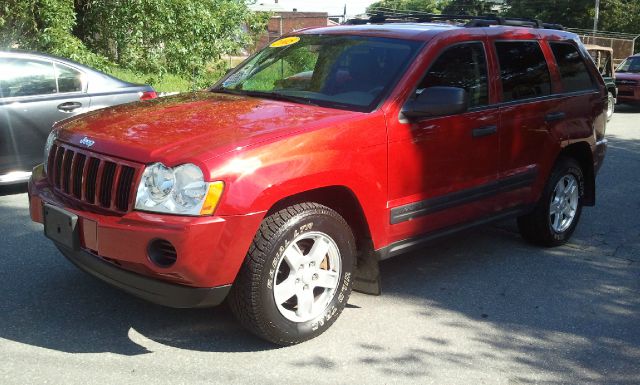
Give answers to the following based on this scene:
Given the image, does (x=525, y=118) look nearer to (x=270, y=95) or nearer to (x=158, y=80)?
(x=270, y=95)

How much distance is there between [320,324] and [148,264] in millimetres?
1084

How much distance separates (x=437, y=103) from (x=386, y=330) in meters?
1.38

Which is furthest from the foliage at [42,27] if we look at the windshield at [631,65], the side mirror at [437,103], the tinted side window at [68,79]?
the windshield at [631,65]

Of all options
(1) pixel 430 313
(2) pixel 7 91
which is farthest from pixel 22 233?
(1) pixel 430 313

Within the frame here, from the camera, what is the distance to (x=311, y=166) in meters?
3.61

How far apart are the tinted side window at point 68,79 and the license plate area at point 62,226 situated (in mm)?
3594

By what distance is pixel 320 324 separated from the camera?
3859 mm

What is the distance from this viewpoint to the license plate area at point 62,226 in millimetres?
3521

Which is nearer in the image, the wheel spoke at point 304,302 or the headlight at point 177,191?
the headlight at point 177,191

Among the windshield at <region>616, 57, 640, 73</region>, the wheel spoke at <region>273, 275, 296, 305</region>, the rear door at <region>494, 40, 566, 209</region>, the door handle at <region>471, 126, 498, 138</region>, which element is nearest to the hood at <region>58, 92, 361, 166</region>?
the wheel spoke at <region>273, 275, 296, 305</region>

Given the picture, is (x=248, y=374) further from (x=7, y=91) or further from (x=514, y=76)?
(x=7, y=91)

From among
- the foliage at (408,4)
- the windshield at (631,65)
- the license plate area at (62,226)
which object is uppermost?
the foliage at (408,4)

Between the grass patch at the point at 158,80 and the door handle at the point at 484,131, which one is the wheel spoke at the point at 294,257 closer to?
the door handle at the point at 484,131

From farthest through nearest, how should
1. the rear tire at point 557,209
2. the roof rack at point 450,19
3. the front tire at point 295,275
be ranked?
1. the rear tire at point 557,209
2. the roof rack at point 450,19
3. the front tire at point 295,275
